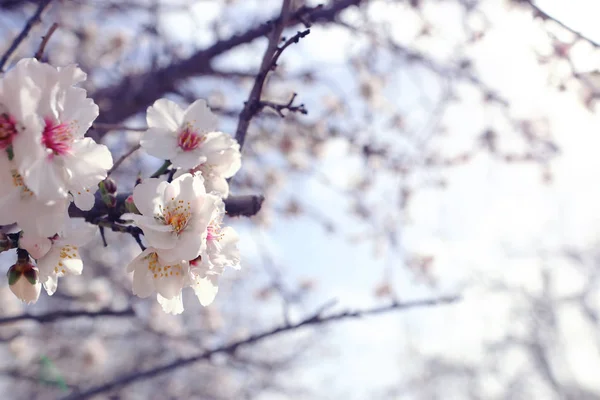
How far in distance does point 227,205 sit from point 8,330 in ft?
11.9

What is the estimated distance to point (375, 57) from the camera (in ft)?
11.3

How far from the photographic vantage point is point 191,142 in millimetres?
872

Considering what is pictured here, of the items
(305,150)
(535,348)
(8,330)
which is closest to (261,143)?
(305,150)

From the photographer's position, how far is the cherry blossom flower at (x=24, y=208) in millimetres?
604

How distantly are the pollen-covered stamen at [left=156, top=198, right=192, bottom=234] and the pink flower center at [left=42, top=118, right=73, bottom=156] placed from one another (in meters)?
0.17

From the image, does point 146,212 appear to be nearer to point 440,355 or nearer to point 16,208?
point 16,208

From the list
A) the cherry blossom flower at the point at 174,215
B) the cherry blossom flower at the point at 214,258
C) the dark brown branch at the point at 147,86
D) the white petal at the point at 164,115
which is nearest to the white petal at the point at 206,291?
the cherry blossom flower at the point at 214,258

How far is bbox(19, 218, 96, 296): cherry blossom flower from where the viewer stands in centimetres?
72

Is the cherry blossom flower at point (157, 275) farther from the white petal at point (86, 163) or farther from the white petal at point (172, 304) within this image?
the white petal at point (86, 163)

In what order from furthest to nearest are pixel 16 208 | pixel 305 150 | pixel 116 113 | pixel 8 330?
1. pixel 305 150
2. pixel 8 330
3. pixel 116 113
4. pixel 16 208

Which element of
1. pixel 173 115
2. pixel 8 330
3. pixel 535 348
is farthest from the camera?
pixel 535 348

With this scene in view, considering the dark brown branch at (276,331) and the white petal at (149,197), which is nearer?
the white petal at (149,197)

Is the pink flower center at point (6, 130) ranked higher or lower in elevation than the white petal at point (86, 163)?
higher

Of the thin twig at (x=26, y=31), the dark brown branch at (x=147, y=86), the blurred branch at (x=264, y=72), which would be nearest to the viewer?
the blurred branch at (x=264, y=72)
